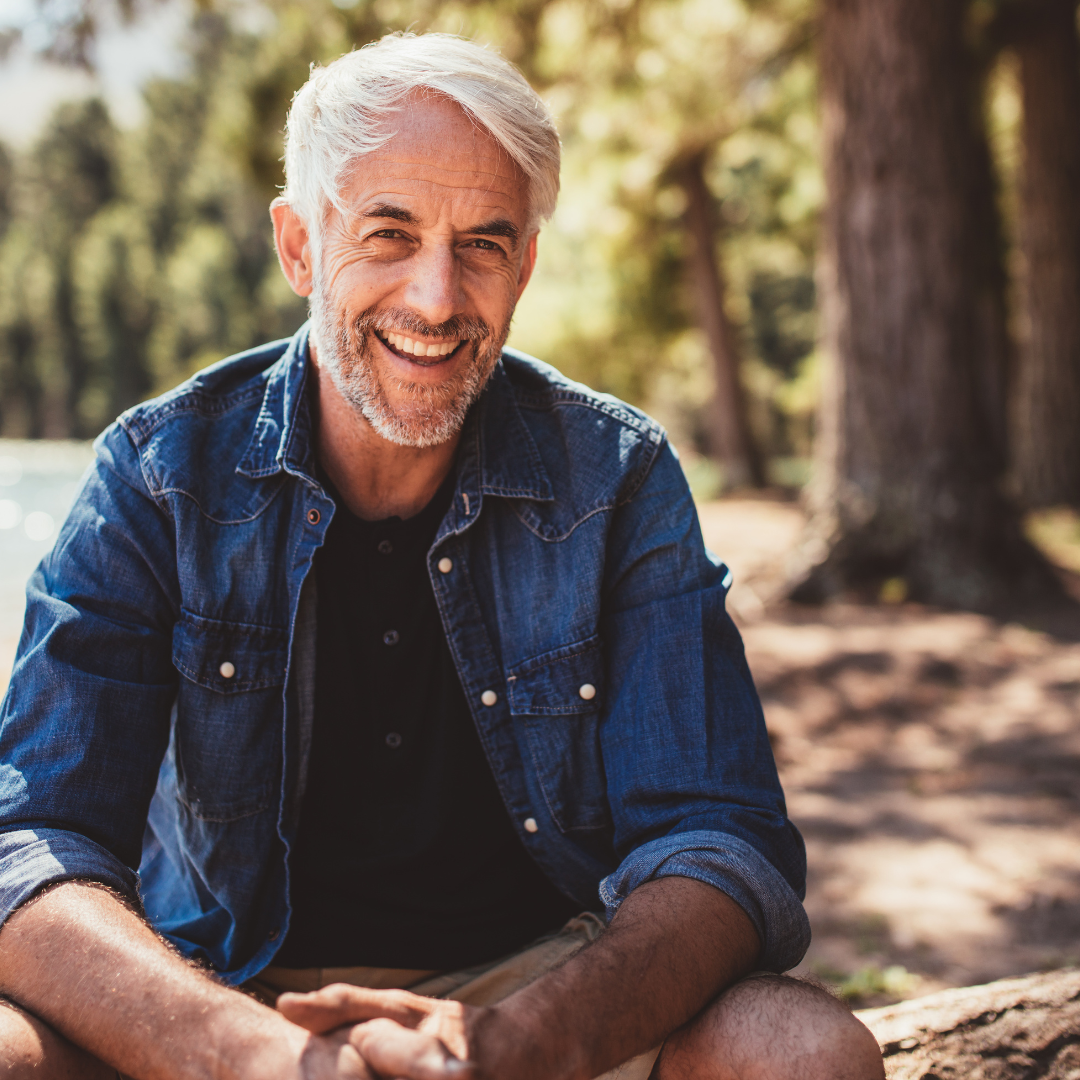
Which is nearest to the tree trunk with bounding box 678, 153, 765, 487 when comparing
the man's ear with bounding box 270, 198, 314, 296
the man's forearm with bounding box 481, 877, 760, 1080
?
the man's ear with bounding box 270, 198, 314, 296

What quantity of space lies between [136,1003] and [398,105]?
1.47m

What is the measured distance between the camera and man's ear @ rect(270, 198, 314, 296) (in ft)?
6.64

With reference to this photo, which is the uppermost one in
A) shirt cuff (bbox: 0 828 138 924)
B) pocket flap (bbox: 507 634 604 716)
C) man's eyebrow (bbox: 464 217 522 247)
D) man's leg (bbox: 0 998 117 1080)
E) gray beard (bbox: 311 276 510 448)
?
man's eyebrow (bbox: 464 217 522 247)

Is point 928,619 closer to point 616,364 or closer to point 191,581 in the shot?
point 191,581

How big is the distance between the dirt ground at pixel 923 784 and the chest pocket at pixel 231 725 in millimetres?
1774

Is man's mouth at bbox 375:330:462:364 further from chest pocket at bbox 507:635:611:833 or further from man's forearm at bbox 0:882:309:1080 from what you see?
man's forearm at bbox 0:882:309:1080

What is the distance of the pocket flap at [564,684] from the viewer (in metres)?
1.84

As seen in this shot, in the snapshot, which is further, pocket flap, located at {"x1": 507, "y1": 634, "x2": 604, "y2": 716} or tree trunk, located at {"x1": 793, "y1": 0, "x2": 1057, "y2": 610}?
tree trunk, located at {"x1": 793, "y1": 0, "x2": 1057, "y2": 610}

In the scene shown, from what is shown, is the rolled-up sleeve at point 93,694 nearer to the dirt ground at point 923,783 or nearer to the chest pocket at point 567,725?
the chest pocket at point 567,725

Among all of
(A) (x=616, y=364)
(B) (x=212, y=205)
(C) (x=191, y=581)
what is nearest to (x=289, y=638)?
(C) (x=191, y=581)

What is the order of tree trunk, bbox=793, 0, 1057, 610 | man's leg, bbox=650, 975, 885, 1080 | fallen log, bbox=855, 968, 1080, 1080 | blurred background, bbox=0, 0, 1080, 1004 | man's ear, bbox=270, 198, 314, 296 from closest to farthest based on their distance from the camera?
man's leg, bbox=650, 975, 885, 1080, fallen log, bbox=855, 968, 1080, 1080, man's ear, bbox=270, 198, 314, 296, blurred background, bbox=0, 0, 1080, 1004, tree trunk, bbox=793, 0, 1057, 610

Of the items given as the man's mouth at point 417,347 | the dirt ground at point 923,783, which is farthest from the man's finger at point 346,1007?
the dirt ground at point 923,783

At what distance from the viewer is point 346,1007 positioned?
129 centimetres

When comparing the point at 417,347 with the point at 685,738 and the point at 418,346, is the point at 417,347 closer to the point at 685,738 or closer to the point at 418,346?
the point at 418,346
